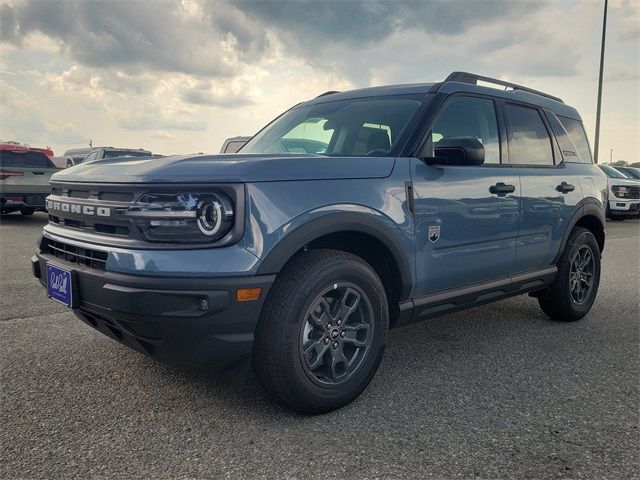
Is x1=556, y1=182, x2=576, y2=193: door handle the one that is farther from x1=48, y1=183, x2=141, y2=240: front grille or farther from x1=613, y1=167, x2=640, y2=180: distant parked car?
x1=613, y1=167, x2=640, y2=180: distant parked car

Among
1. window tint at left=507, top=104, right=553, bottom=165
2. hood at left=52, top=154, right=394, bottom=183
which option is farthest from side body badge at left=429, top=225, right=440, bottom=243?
window tint at left=507, top=104, right=553, bottom=165

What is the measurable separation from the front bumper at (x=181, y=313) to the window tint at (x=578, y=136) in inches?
141

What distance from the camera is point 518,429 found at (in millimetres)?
2586

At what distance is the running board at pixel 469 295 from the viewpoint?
10.3ft

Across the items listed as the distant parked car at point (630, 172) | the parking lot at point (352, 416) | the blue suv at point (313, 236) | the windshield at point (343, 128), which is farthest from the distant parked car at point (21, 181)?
the distant parked car at point (630, 172)

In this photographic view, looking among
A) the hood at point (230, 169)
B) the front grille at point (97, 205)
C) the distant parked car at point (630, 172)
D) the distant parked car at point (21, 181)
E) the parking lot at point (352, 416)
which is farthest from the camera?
the distant parked car at point (630, 172)

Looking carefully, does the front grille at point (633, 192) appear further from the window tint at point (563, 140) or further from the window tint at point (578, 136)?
the window tint at point (563, 140)

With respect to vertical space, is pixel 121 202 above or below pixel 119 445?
above

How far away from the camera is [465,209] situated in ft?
10.9

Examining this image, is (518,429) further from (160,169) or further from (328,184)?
(160,169)

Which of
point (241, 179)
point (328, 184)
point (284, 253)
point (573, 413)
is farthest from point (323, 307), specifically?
point (573, 413)

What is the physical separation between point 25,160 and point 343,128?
11.2m

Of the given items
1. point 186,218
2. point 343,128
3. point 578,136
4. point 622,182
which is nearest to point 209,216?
point 186,218

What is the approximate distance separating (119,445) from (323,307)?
1.13 meters
